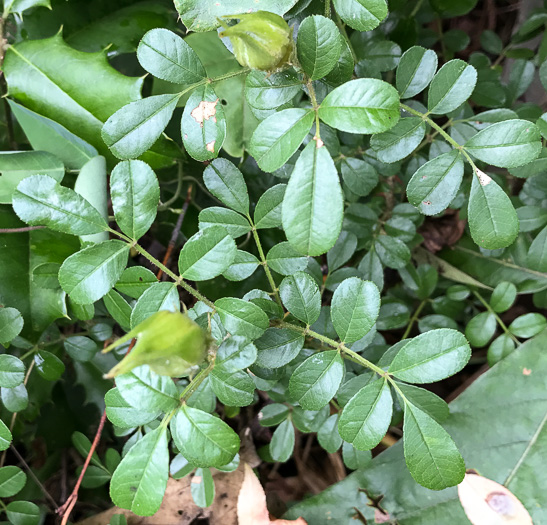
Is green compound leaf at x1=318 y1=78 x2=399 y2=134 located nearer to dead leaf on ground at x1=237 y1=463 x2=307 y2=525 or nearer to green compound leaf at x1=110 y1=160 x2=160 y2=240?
green compound leaf at x1=110 y1=160 x2=160 y2=240

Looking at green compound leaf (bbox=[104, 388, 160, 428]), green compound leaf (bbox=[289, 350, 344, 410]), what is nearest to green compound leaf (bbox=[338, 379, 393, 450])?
green compound leaf (bbox=[289, 350, 344, 410])

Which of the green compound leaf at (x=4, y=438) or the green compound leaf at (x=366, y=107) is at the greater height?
the green compound leaf at (x=366, y=107)

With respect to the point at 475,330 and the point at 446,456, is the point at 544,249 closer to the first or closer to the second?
the point at 475,330

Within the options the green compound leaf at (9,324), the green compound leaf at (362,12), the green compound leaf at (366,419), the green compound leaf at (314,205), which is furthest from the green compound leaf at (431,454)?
the green compound leaf at (9,324)

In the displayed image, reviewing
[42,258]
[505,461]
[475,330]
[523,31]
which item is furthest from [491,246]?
[42,258]

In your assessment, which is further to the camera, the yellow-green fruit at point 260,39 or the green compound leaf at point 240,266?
the green compound leaf at point 240,266

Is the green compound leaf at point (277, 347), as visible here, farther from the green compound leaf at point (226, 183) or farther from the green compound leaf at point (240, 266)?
the green compound leaf at point (226, 183)

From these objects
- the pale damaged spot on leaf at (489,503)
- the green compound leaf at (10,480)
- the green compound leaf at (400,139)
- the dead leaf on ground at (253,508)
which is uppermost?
the green compound leaf at (400,139)
